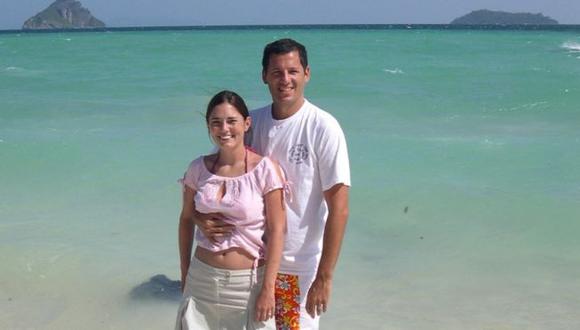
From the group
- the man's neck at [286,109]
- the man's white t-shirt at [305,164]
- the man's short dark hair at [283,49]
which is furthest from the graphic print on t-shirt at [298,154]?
the man's short dark hair at [283,49]

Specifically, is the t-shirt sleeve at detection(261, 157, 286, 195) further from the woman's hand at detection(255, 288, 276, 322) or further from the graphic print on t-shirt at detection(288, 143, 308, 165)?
the woman's hand at detection(255, 288, 276, 322)

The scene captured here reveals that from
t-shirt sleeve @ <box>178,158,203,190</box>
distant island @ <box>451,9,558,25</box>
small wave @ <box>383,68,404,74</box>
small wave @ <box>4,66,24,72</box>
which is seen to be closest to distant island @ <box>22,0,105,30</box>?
distant island @ <box>451,9,558,25</box>

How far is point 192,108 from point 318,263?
37.2 ft

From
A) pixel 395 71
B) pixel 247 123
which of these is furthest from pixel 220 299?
pixel 395 71

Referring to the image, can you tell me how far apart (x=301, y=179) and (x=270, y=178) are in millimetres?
129

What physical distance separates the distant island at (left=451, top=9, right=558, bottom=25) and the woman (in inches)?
5831

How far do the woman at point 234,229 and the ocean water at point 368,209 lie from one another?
1.48 ft

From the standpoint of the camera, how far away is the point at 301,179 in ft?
8.57

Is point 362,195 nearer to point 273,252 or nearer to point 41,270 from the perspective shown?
point 41,270

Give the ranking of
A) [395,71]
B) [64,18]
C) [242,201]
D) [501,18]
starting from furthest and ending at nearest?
[501,18], [64,18], [395,71], [242,201]

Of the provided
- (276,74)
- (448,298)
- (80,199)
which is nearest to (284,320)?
(276,74)

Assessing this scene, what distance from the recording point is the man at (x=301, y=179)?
2580mm

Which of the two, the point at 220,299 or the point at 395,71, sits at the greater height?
the point at 220,299

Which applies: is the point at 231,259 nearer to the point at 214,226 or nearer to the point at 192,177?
the point at 214,226
